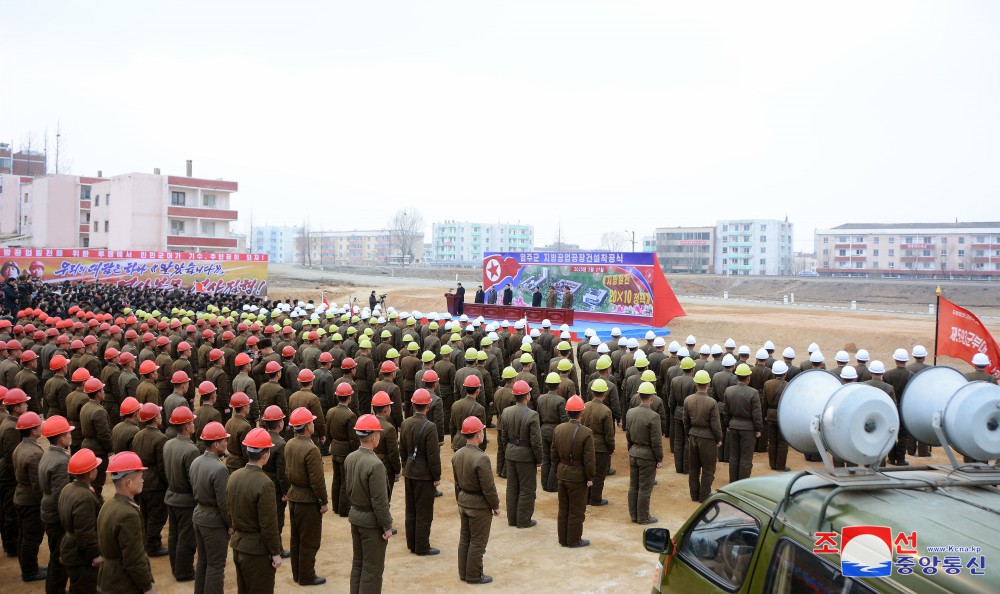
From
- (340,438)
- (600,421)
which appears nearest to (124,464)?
(340,438)

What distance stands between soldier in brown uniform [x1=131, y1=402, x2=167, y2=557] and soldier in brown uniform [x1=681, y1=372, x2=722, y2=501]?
6.63m

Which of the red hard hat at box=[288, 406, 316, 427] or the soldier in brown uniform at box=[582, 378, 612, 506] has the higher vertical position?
the red hard hat at box=[288, 406, 316, 427]

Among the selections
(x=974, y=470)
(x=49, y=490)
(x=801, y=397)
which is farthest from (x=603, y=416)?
(x=49, y=490)

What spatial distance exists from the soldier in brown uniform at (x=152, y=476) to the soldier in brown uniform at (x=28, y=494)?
0.94 meters

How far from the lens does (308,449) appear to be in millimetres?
7012

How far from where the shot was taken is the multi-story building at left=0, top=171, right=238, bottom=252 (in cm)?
5556

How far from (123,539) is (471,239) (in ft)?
415

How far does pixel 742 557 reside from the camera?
13.6 feet

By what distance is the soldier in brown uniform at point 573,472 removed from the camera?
8133 millimetres

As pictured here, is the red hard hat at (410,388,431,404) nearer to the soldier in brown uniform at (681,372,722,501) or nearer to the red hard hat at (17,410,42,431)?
the red hard hat at (17,410,42,431)

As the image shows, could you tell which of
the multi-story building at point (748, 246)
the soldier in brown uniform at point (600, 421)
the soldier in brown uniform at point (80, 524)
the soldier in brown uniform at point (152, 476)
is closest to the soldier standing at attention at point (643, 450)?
the soldier in brown uniform at point (600, 421)

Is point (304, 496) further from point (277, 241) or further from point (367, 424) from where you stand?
point (277, 241)

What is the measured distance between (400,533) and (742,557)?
18.6 feet

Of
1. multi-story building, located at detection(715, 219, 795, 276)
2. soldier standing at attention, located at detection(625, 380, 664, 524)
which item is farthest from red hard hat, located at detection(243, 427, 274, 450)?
multi-story building, located at detection(715, 219, 795, 276)
